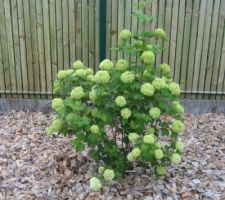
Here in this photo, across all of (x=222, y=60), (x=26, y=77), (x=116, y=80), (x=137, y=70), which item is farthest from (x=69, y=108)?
(x=222, y=60)

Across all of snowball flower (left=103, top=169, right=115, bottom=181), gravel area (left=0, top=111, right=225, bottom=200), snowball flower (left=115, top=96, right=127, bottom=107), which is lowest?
gravel area (left=0, top=111, right=225, bottom=200)

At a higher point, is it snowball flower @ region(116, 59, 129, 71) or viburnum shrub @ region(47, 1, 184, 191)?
snowball flower @ region(116, 59, 129, 71)

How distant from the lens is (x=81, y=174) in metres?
3.13

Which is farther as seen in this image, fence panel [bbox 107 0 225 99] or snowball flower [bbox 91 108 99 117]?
fence panel [bbox 107 0 225 99]

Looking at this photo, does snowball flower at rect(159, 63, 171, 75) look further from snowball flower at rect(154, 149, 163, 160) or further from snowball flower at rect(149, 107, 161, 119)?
snowball flower at rect(154, 149, 163, 160)

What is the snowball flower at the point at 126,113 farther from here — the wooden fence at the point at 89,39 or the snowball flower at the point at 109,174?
the wooden fence at the point at 89,39

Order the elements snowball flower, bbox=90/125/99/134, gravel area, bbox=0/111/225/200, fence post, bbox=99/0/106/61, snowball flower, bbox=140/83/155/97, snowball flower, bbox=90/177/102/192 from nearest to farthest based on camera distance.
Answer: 1. snowball flower, bbox=140/83/155/97
2. snowball flower, bbox=90/125/99/134
3. snowball flower, bbox=90/177/102/192
4. gravel area, bbox=0/111/225/200
5. fence post, bbox=99/0/106/61

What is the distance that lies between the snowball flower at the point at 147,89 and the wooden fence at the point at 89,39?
2120 mm

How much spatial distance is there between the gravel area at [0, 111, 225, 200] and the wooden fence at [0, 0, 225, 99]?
3.22 feet

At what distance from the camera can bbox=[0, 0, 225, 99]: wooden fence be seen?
4395mm

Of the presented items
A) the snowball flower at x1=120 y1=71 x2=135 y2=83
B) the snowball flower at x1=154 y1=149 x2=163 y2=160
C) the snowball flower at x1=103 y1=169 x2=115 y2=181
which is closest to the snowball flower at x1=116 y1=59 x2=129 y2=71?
Result: the snowball flower at x1=120 y1=71 x2=135 y2=83

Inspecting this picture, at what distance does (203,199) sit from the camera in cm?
293

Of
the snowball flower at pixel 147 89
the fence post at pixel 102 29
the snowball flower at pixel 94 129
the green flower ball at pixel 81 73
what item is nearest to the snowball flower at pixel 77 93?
the green flower ball at pixel 81 73

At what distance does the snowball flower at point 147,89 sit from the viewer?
246cm
